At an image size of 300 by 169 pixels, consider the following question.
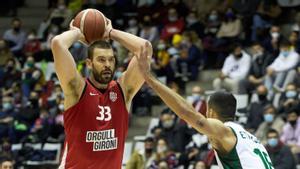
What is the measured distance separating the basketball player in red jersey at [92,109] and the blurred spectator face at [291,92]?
8.66 metres

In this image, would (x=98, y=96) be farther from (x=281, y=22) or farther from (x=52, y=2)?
(x=52, y=2)

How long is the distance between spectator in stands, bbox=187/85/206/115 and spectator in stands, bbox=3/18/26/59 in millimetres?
5653

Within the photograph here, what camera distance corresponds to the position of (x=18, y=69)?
19422mm

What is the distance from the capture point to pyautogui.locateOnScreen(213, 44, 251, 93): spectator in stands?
1638 centimetres

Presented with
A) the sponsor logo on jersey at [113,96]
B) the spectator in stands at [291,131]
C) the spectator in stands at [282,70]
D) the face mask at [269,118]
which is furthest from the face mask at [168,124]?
the sponsor logo on jersey at [113,96]

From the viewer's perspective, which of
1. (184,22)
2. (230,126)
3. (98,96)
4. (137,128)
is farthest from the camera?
(184,22)

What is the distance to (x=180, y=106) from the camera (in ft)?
19.5

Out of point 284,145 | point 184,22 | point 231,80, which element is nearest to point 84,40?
point 284,145

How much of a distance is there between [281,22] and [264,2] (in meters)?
0.56

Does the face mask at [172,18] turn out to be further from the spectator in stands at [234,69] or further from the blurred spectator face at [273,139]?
the blurred spectator face at [273,139]

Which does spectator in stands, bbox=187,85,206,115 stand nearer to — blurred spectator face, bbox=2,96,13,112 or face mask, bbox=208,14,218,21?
face mask, bbox=208,14,218,21

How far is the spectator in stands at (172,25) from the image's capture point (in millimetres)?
18859

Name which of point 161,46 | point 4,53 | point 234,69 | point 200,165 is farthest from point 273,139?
point 4,53

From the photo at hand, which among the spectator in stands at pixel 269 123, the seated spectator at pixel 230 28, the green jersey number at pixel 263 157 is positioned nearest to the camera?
the green jersey number at pixel 263 157
